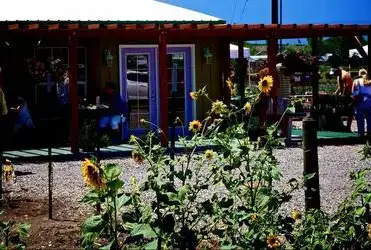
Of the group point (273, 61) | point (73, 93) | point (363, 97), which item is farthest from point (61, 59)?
point (363, 97)

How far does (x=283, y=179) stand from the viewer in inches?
400

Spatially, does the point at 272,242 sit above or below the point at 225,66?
below

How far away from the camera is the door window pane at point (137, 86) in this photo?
15.6 metres

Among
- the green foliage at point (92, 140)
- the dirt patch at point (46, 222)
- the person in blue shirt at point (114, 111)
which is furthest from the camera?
the person in blue shirt at point (114, 111)

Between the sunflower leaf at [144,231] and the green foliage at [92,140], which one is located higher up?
the green foliage at [92,140]

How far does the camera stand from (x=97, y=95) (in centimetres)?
1500

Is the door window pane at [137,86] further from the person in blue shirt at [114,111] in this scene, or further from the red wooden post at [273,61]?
the red wooden post at [273,61]

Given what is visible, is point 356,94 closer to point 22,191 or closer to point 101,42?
point 101,42

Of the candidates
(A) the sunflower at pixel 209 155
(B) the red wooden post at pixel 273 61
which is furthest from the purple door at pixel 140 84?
(A) the sunflower at pixel 209 155

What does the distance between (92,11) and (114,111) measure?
2.79 m

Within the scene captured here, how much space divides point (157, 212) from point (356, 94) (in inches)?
478

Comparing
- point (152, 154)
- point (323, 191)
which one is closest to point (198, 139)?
point (152, 154)

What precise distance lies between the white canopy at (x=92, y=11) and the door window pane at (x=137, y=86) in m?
0.94

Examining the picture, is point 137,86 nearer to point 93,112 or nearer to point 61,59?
point 61,59
